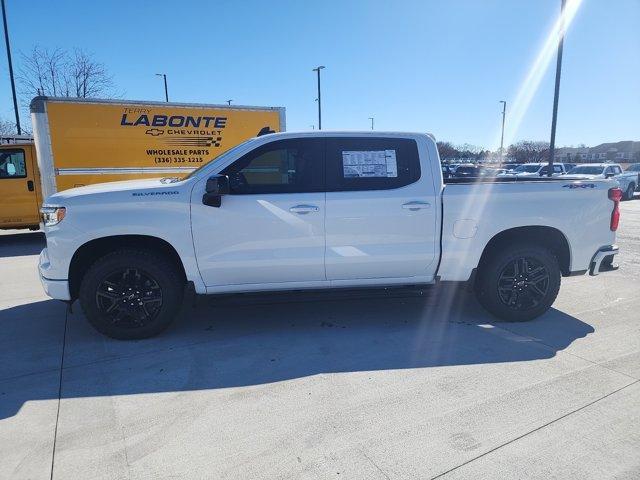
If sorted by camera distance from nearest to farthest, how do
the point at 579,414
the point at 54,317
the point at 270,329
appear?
the point at 579,414 < the point at 270,329 < the point at 54,317

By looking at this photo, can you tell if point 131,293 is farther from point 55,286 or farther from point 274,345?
point 274,345

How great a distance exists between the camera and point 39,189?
33.2 feet

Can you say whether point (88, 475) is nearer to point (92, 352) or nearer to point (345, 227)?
point (92, 352)

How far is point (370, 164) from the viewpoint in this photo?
4359mm

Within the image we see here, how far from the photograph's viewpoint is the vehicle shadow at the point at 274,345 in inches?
137

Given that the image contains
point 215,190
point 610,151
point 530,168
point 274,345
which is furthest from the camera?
point 610,151

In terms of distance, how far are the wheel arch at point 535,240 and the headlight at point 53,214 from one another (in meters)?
3.97

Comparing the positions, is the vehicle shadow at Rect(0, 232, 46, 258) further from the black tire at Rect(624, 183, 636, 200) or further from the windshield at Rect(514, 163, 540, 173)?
the windshield at Rect(514, 163, 540, 173)

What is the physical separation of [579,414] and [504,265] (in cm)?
182

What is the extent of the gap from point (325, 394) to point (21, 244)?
9.68 meters

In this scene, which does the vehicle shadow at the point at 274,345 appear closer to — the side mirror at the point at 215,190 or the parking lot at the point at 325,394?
the parking lot at the point at 325,394

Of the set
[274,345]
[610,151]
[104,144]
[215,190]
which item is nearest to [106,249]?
[215,190]

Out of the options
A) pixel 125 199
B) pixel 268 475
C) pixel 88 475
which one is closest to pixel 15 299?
pixel 125 199

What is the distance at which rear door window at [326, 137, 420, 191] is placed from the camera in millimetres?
4289
